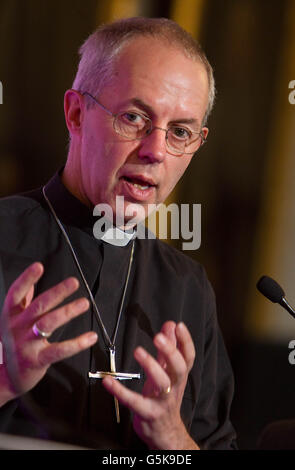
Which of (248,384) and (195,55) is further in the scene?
(248,384)

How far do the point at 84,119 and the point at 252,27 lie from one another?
852 mm

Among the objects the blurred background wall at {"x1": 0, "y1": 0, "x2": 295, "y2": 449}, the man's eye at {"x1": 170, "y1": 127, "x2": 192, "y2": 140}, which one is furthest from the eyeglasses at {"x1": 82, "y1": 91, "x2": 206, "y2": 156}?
the blurred background wall at {"x1": 0, "y1": 0, "x2": 295, "y2": 449}

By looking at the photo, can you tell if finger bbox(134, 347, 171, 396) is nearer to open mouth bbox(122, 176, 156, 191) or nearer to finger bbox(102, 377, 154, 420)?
finger bbox(102, 377, 154, 420)

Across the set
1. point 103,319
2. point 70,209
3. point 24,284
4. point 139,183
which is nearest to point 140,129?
point 139,183

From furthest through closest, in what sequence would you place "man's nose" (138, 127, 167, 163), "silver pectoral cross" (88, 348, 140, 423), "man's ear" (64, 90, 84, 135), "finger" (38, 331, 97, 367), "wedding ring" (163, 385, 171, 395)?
"man's ear" (64, 90, 84, 135) → "man's nose" (138, 127, 167, 163) → "silver pectoral cross" (88, 348, 140, 423) → "wedding ring" (163, 385, 171, 395) → "finger" (38, 331, 97, 367)

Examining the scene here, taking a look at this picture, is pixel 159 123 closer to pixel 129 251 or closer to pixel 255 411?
pixel 129 251

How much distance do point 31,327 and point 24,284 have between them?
3.8 inches

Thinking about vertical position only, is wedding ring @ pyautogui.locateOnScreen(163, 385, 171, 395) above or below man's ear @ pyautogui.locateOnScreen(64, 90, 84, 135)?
below

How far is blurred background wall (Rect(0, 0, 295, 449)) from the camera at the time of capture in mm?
2170

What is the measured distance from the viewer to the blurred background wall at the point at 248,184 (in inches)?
85.4

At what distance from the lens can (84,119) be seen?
→ 1763 mm

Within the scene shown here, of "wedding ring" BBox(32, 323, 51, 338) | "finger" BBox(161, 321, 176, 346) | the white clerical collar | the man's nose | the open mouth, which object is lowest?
"finger" BBox(161, 321, 176, 346)

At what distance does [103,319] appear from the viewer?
1.71 meters

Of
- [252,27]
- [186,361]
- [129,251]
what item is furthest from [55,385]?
[252,27]
